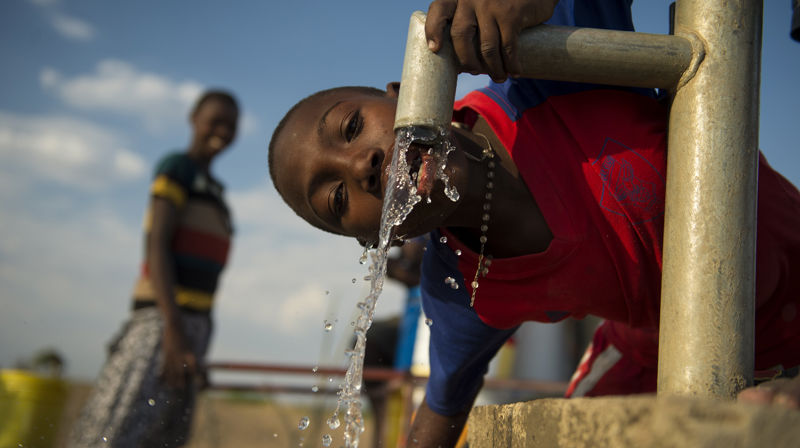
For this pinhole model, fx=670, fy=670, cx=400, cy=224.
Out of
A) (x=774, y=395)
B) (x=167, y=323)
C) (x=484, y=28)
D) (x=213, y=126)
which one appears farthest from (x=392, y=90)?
(x=213, y=126)

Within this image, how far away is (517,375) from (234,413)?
11.8 metres

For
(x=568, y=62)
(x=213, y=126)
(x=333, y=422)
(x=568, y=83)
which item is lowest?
(x=333, y=422)

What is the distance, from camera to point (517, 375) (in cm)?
518

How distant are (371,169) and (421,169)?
0.26 metres

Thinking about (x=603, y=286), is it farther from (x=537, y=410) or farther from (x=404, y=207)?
(x=537, y=410)

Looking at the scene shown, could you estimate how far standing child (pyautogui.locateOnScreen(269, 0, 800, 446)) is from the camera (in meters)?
1.70

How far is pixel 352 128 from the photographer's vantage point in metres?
1.81

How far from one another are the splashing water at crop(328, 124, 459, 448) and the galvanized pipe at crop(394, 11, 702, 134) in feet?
1.00

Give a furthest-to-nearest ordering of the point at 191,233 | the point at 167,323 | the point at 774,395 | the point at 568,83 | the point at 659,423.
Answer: the point at 191,233 → the point at 167,323 → the point at 568,83 → the point at 774,395 → the point at 659,423

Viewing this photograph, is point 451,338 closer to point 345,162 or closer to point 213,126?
point 345,162

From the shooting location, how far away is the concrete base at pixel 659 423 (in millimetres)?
668

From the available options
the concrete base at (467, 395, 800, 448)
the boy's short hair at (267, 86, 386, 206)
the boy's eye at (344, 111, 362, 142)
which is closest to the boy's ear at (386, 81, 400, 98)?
the boy's short hair at (267, 86, 386, 206)

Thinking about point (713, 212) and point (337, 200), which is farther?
point (337, 200)

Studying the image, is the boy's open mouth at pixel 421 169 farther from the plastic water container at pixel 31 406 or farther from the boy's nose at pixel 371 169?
the plastic water container at pixel 31 406
